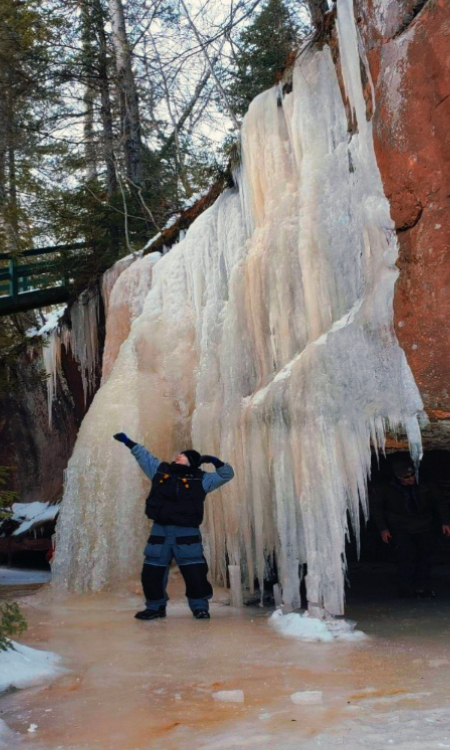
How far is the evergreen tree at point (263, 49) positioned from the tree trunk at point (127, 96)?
2.48 meters

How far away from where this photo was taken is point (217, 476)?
6.81 m

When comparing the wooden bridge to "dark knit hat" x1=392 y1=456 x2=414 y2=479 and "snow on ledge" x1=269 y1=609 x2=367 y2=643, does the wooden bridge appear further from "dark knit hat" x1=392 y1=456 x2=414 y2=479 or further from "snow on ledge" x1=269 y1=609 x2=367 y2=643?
"snow on ledge" x1=269 y1=609 x2=367 y2=643

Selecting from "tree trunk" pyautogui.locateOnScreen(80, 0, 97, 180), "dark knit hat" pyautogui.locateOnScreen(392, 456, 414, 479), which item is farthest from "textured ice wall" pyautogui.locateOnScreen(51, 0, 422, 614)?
"tree trunk" pyautogui.locateOnScreen(80, 0, 97, 180)

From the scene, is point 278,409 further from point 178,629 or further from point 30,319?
point 30,319

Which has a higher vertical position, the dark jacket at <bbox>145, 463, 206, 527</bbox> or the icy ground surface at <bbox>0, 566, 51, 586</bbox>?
the dark jacket at <bbox>145, 463, 206, 527</bbox>

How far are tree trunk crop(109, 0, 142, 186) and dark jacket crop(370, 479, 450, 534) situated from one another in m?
9.53

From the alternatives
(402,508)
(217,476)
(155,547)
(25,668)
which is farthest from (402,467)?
(25,668)

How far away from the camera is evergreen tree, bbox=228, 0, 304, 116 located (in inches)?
504

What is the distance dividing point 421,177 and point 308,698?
3652 millimetres

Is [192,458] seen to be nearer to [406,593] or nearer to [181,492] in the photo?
[181,492]

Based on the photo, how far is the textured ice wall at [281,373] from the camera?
615 cm

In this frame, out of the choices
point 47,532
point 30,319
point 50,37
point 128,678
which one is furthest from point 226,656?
point 30,319

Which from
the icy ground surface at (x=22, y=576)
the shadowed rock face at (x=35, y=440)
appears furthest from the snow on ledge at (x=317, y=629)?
the shadowed rock face at (x=35, y=440)

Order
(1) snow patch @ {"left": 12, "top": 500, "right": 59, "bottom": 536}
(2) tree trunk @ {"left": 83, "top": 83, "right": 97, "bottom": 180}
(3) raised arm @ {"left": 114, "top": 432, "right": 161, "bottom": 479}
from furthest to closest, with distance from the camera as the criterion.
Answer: (2) tree trunk @ {"left": 83, "top": 83, "right": 97, "bottom": 180}, (1) snow patch @ {"left": 12, "top": 500, "right": 59, "bottom": 536}, (3) raised arm @ {"left": 114, "top": 432, "right": 161, "bottom": 479}
